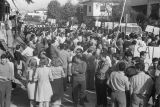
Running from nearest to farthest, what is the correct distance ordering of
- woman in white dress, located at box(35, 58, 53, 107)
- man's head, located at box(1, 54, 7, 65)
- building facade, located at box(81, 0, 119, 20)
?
woman in white dress, located at box(35, 58, 53, 107) < man's head, located at box(1, 54, 7, 65) < building facade, located at box(81, 0, 119, 20)

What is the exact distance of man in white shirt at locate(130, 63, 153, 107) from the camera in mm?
7559

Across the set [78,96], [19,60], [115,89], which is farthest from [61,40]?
[115,89]

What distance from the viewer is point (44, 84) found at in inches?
353

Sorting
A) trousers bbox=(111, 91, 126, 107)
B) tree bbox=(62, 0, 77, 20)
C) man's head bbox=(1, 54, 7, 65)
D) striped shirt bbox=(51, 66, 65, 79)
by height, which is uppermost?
tree bbox=(62, 0, 77, 20)

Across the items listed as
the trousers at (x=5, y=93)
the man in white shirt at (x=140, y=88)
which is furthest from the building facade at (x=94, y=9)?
the man in white shirt at (x=140, y=88)

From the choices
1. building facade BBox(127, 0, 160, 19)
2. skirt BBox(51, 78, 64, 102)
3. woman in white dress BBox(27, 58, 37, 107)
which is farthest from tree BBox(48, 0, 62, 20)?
woman in white dress BBox(27, 58, 37, 107)

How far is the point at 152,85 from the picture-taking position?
7.66m

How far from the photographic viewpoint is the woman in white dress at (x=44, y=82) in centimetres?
884

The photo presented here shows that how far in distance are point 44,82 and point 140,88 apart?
8.58 feet

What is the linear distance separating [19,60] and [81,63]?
13.5 feet

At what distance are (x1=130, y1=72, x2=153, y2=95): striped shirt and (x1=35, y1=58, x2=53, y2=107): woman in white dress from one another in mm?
2371

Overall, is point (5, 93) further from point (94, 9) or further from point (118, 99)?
point (94, 9)

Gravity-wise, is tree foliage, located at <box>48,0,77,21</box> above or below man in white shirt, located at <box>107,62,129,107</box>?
above

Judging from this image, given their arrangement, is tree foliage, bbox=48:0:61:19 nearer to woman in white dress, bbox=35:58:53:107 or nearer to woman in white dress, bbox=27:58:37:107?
woman in white dress, bbox=27:58:37:107
